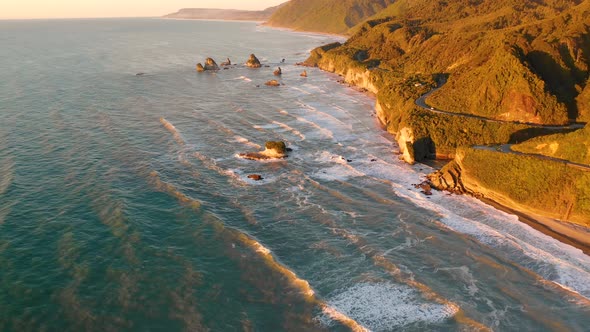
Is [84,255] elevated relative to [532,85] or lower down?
lower down

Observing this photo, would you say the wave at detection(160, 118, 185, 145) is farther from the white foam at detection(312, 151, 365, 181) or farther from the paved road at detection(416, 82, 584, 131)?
the paved road at detection(416, 82, 584, 131)

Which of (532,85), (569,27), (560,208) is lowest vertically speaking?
(560,208)

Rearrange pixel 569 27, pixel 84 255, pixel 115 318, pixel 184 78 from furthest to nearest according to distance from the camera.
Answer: pixel 184 78 < pixel 569 27 < pixel 84 255 < pixel 115 318

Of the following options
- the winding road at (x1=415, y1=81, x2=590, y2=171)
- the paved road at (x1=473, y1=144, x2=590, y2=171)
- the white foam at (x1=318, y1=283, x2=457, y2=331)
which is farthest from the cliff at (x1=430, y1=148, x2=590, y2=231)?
the white foam at (x1=318, y1=283, x2=457, y2=331)

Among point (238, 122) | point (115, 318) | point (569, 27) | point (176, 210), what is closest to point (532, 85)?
point (569, 27)

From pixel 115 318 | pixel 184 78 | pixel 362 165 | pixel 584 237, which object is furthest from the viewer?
pixel 184 78

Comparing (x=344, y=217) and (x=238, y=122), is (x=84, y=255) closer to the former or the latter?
(x=344, y=217)

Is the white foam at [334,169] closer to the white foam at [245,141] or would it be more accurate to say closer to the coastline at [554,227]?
the white foam at [245,141]

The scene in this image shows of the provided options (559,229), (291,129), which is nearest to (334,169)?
(291,129)

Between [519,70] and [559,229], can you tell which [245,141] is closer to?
[519,70]
